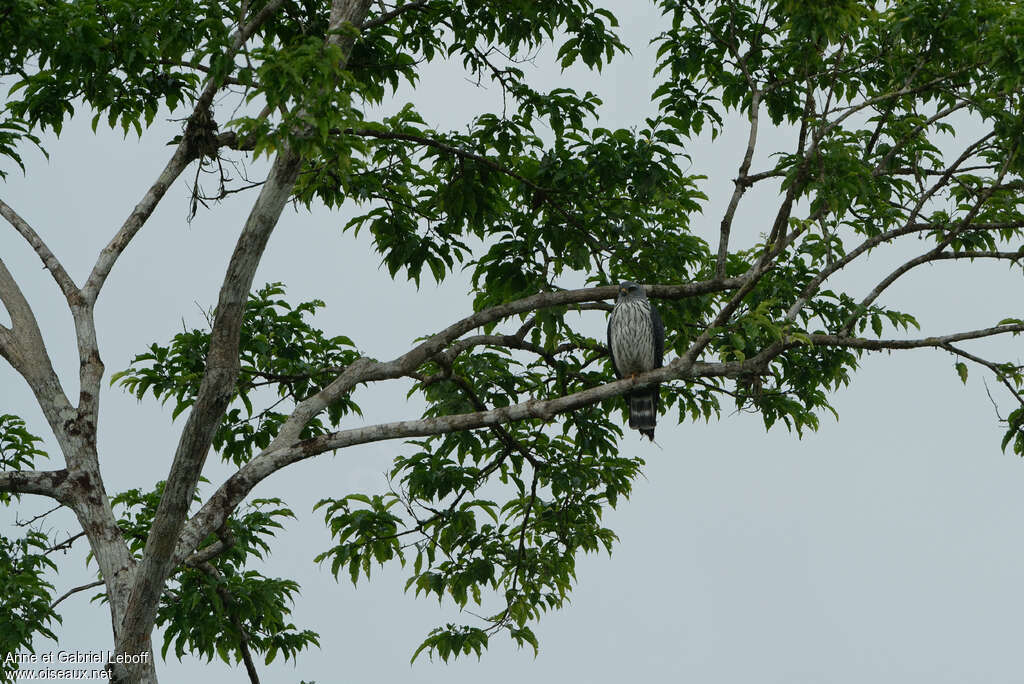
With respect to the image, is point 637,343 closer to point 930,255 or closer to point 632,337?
point 632,337

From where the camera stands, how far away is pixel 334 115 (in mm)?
6555

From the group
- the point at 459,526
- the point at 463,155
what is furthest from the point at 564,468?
the point at 463,155

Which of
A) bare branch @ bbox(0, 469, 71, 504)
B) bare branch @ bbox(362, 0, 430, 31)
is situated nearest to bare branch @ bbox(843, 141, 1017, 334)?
bare branch @ bbox(362, 0, 430, 31)

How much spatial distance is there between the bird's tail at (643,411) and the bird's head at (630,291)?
0.97 metres

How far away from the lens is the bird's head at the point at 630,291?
394 inches

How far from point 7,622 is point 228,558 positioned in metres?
2.08

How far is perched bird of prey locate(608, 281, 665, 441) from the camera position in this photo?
10.3 metres

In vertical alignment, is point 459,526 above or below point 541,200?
below

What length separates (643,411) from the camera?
10.6m

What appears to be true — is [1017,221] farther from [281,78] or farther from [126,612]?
[126,612]

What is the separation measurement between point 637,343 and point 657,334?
23cm

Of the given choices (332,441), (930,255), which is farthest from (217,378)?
(930,255)

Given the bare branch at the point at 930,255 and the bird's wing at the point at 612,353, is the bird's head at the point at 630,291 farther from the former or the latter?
the bare branch at the point at 930,255

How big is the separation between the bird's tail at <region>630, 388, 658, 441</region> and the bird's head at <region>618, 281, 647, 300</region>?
97 cm
